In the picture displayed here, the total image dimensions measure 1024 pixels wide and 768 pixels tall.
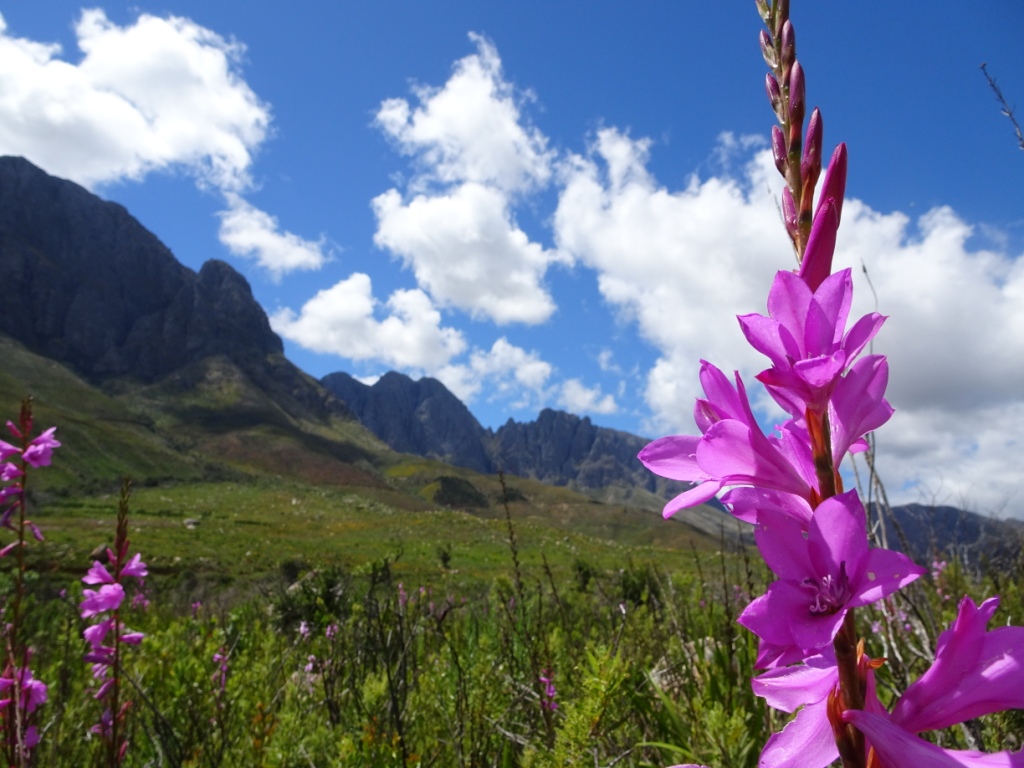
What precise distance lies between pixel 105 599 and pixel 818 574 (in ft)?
10.4

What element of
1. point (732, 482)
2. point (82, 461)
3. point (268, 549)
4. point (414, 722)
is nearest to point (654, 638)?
point (414, 722)

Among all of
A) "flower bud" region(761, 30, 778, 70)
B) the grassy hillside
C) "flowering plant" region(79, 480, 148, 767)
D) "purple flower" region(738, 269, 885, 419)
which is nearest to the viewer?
"purple flower" region(738, 269, 885, 419)

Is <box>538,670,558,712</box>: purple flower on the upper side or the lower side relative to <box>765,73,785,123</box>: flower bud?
lower

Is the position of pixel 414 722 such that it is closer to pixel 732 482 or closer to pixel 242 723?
pixel 242 723

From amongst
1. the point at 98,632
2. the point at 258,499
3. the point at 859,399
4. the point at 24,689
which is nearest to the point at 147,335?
the point at 258,499

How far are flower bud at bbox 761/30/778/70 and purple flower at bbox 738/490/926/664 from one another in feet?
2.31

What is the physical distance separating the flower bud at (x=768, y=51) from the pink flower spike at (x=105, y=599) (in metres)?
3.13

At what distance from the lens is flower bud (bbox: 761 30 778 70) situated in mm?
995

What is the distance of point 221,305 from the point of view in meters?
156

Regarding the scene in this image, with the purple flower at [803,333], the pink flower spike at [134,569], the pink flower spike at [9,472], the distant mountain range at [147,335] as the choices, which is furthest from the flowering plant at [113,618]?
the distant mountain range at [147,335]

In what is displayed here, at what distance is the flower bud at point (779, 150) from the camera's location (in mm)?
933

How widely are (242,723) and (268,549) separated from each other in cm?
3532

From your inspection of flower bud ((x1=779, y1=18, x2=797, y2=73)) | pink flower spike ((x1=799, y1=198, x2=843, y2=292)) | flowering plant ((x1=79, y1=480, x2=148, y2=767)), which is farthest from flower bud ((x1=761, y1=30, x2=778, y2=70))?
flowering plant ((x1=79, y1=480, x2=148, y2=767))

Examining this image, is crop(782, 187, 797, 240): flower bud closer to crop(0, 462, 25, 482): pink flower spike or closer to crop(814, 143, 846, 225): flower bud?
crop(814, 143, 846, 225): flower bud
